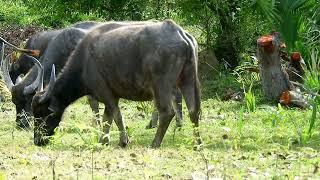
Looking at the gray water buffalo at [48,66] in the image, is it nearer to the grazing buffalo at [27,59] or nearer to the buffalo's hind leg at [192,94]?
the grazing buffalo at [27,59]

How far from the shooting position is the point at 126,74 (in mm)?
7996

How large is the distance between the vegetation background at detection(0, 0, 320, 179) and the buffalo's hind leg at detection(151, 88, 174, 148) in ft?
0.75

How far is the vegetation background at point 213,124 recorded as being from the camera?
5.89 metres

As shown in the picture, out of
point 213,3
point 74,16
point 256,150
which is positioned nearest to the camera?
point 256,150

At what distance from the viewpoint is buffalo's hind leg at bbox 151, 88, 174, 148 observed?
7.68m

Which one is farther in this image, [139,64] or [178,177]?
[139,64]

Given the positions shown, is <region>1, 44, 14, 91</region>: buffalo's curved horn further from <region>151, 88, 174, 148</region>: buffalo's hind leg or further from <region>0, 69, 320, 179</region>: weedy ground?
<region>151, 88, 174, 148</region>: buffalo's hind leg

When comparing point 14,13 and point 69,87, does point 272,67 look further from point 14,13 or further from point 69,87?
point 14,13

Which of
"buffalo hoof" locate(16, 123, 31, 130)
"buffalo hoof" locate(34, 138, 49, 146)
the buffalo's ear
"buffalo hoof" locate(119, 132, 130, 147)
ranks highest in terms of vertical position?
the buffalo's ear

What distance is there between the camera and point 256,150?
23.4 feet

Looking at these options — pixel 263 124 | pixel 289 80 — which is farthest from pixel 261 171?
pixel 289 80

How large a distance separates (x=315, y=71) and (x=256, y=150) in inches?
51.1

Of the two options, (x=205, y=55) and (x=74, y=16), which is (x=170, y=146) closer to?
(x=205, y=55)

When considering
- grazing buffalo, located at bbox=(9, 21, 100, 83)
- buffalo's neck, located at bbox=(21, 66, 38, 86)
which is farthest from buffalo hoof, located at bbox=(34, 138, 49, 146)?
grazing buffalo, located at bbox=(9, 21, 100, 83)
